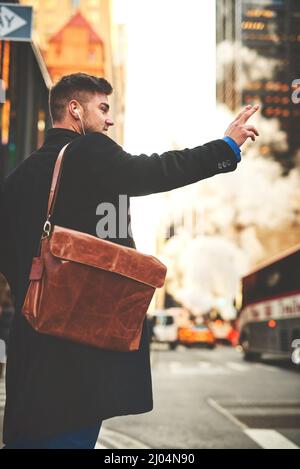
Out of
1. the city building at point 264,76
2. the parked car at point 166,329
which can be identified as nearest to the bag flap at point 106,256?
the city building at point 264,76

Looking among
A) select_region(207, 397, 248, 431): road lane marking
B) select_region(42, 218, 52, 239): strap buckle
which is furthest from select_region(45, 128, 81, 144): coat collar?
select_region(207, 397, 248, 431): road lane marking

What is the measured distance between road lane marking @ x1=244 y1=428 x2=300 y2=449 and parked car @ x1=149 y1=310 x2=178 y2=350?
2431 centimetres

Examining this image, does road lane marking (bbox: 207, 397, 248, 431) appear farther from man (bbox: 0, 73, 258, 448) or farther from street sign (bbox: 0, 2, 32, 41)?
man (bbox: 0, 73, 258, 448)

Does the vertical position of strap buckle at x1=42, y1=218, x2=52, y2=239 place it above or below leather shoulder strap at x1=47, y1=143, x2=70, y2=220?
below

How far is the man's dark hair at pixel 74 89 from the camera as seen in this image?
6.59ft

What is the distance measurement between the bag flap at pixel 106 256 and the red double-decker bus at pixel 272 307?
42.7 feet

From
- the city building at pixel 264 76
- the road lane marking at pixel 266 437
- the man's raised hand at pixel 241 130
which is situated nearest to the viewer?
the man's raised hand at pixel 241 130

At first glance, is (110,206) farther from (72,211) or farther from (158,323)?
(158,323)

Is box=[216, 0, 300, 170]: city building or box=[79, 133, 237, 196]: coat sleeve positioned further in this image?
box=[216, 0, 300, 170]: city building

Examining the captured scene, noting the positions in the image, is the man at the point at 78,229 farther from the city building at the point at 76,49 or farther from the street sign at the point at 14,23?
the city building at the point at 76,49

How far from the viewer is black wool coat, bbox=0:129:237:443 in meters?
1.75

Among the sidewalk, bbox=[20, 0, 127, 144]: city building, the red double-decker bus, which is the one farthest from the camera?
bbox=[20, 0, 127, 144]: city building

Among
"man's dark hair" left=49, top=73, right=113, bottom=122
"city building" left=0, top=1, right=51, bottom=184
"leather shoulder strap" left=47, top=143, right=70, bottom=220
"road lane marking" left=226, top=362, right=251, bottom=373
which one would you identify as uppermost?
"city building" left=0, top=1, right=51, bottom=184
